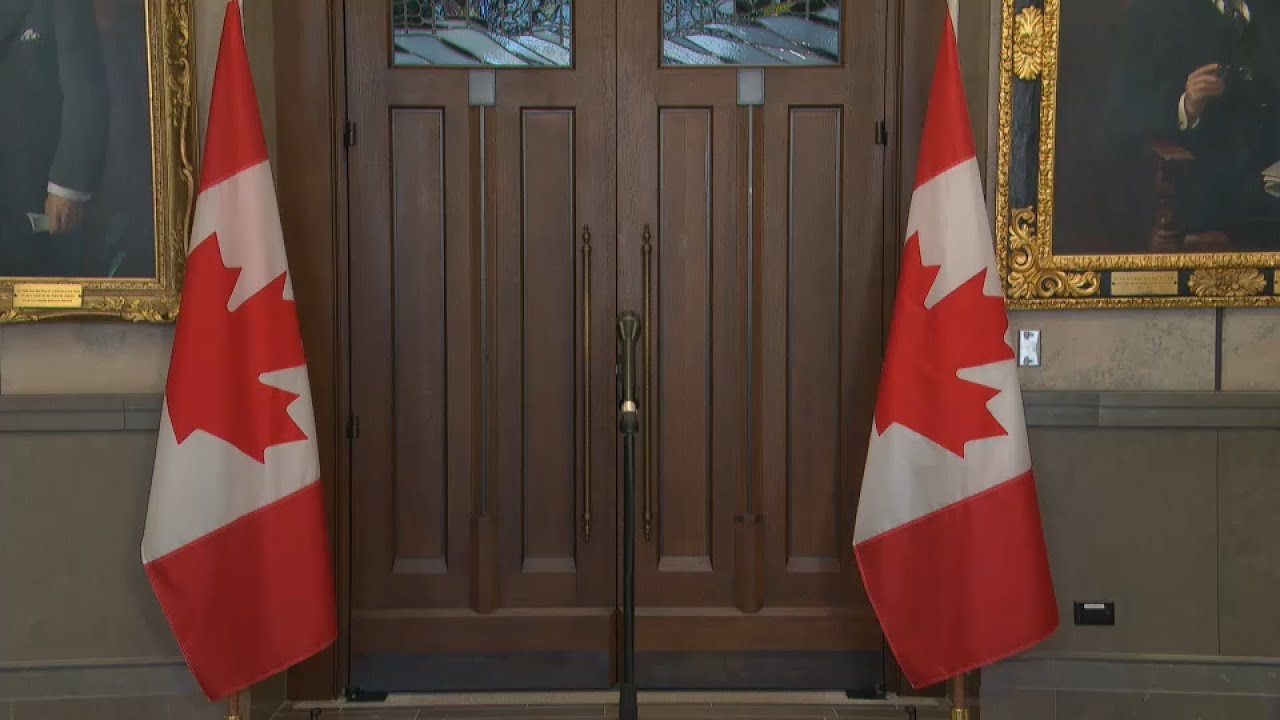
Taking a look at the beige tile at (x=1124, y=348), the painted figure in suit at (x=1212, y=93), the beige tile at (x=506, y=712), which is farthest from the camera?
the beige tile at (x=506, y=712)

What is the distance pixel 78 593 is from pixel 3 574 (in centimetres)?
18

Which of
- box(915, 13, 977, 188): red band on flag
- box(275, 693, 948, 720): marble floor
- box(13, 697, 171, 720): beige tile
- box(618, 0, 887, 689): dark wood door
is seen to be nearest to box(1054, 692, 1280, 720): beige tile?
box(275, 693, 948, 720): marble floor

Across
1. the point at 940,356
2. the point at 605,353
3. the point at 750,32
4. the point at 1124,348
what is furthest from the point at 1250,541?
the point at 750,32

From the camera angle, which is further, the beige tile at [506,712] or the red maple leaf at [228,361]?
the beige tile at [506,712]

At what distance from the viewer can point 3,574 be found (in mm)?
2406

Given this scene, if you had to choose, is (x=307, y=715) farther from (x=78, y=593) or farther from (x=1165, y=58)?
(x=1165, y=58)

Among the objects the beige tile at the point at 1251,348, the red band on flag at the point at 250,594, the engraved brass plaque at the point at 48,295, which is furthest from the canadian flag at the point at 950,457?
the engraved brass plaque at the point at 48,295

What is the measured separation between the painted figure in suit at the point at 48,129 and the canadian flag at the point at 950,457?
6.92ft

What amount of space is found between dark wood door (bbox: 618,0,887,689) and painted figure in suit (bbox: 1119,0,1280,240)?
2.22ft

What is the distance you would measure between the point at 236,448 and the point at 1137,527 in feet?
7.62

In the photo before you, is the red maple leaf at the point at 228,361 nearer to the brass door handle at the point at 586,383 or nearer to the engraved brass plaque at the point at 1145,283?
the brass door handle at the point at 586,383

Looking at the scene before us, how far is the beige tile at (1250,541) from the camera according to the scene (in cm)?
250

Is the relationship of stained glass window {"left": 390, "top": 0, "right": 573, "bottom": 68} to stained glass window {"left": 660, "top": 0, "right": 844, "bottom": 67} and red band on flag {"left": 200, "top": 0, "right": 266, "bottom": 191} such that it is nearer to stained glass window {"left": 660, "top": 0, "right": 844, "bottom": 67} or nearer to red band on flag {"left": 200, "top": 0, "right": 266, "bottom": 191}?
stained glass window {"left": 660, "top": 0, "right": 844, "bottom": 67}

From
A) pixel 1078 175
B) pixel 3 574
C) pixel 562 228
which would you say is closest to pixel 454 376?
pixel 562 228
